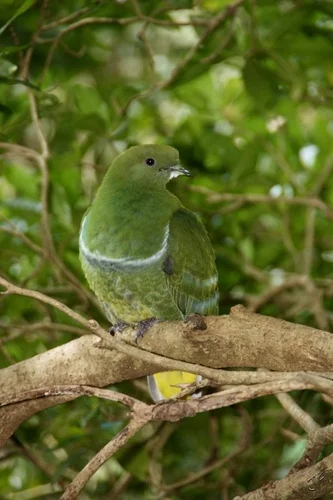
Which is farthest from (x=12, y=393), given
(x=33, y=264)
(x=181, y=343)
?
(x=33, y=264)

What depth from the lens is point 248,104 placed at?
3.60 metres

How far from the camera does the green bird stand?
90.7 inches

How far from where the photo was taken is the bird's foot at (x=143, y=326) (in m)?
2.02

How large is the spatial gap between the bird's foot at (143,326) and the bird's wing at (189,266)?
0.13m

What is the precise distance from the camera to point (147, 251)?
230 centimetres

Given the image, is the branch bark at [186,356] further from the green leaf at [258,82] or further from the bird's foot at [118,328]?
the green leaf at [258,82]

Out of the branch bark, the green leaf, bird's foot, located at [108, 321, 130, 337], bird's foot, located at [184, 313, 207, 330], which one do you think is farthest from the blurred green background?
bird's foot, located at [184, 313, 207, 330]

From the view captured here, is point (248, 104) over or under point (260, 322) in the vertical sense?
under

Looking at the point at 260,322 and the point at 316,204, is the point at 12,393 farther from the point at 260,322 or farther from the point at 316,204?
the point at 316,204

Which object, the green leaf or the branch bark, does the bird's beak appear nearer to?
the green leaf

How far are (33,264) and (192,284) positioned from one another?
975mm

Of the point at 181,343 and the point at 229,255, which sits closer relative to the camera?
the point at 181,343

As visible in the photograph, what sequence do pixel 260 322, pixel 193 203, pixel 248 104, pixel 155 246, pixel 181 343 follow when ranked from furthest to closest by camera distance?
pixel 248 104, pixel 193 203, pixel 155 246, pixel 181 343, pixel 260 322

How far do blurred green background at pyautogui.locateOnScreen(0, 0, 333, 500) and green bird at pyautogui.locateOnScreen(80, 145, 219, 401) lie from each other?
40 centimetres
